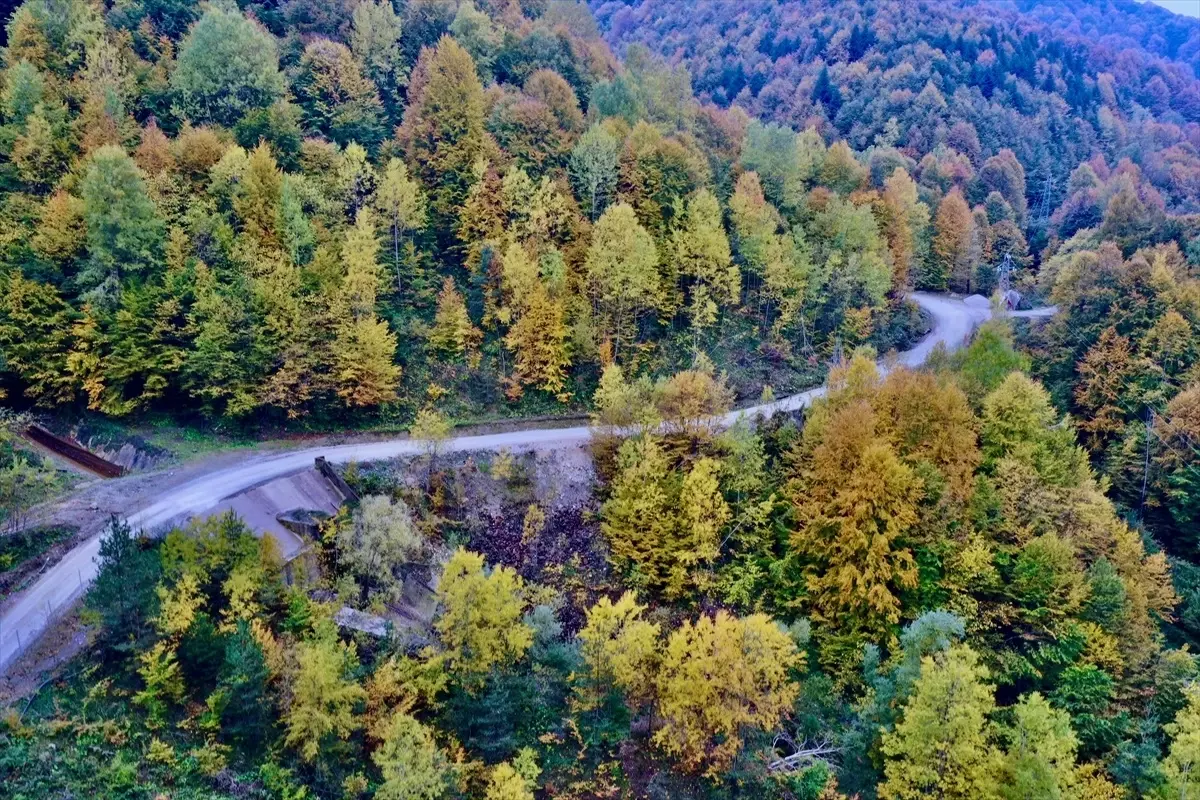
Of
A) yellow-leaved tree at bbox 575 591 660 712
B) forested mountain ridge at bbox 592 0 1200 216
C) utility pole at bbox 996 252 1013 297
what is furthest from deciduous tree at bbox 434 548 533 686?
forested mountain ridge at bbox 592 0 1200 216

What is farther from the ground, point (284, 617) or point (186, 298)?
point (186, 298)

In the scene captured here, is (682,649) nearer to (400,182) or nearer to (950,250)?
(400,182)

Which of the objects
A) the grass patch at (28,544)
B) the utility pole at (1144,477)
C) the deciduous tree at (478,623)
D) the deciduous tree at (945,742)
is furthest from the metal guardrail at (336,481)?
the utility pole at (1144,477)

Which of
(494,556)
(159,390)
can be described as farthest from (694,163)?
(159,390)

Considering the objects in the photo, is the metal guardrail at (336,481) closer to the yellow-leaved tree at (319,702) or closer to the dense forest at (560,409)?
the dense forest at (560,409)

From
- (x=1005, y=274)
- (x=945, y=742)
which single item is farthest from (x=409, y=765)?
(x=1005, y=274)

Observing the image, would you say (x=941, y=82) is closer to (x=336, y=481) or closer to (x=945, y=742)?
(x=336, y=481)
